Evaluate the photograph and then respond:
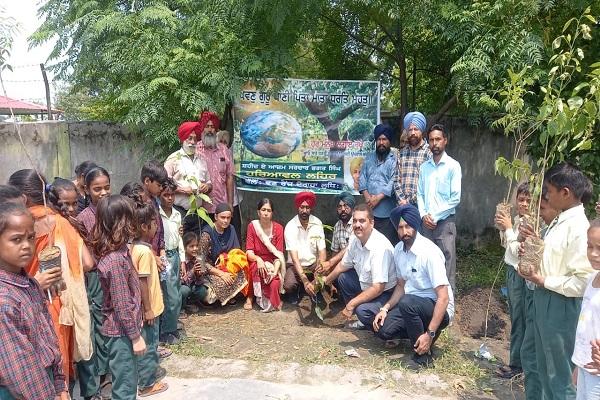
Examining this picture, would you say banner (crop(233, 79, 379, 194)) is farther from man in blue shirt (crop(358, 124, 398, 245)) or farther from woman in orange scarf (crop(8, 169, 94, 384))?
woman in orange scarf (crop(8, 169, 94, 384))

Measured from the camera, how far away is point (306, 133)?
251 inches

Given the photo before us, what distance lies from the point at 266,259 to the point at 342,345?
4.59 ft

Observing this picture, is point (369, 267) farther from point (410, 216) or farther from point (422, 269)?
point (410, 216)

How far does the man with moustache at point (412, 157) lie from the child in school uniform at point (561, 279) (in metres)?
2.35

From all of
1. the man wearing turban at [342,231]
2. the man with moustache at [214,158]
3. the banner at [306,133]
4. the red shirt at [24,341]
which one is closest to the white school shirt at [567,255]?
the red shirt at [24,341]

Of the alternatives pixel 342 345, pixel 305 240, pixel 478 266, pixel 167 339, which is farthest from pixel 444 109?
pixel 167 339

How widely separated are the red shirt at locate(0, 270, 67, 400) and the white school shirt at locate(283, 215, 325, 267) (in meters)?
3.48

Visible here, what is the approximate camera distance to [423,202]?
5266 mm

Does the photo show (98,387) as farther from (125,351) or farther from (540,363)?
(540,363)

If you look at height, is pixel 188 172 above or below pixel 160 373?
above

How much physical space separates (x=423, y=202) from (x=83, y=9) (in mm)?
4740

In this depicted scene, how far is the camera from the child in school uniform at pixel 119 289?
120 inches

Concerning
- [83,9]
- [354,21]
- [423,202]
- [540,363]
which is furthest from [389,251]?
[83,9]

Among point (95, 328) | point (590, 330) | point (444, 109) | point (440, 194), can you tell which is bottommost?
point (95, 328)
